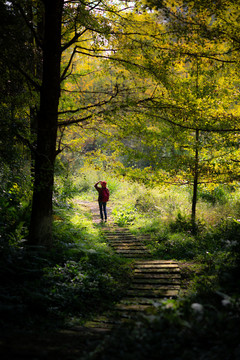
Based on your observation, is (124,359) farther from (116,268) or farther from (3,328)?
(116,268)

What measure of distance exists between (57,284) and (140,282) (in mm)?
1933

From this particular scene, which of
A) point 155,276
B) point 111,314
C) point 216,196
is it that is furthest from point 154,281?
point 216,196

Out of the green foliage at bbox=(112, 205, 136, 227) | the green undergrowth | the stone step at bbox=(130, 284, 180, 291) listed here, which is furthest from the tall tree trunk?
the green foliage at bbox=(112, 205, 136, 227)

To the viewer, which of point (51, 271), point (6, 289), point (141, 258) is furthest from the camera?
point (141, 258)

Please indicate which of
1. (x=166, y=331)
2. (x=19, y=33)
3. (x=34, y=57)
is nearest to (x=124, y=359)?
(x=166, y=331)

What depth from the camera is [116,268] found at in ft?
20.9

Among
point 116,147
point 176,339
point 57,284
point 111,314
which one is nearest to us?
point 176,339

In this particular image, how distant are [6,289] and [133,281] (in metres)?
2.84

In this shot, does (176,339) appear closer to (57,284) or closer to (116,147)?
(57,284)

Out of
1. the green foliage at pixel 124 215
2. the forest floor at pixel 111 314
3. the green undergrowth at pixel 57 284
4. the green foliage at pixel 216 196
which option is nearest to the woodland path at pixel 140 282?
the forest floor at pixel 111 314

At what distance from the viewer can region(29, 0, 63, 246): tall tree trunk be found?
561 cm

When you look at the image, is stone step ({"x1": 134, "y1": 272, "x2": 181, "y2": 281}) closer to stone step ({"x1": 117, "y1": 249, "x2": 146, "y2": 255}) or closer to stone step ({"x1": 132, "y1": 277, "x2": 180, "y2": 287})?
stone step ({"x1": 132, "y1": 277, "x2": 180, "y2": 287})

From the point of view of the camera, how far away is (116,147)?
742 centimetres

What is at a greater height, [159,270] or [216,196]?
[216,196]
